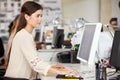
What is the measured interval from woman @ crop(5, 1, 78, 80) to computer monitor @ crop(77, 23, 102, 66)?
24 centimetres

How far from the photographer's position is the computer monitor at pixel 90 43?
86.0 inches

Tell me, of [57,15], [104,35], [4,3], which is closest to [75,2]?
[57,15]

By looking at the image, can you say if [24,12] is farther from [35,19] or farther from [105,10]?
[105,10]

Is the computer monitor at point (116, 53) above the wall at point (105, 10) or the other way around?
the other way around

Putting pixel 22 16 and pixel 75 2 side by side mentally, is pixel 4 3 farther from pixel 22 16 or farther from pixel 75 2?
pixel 22 16

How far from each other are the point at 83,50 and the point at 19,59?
1.86ft

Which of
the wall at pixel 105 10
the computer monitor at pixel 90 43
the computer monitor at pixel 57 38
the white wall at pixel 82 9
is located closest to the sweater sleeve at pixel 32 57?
the computer monitor at pixel 90 43

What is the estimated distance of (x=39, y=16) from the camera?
2305 millimetres

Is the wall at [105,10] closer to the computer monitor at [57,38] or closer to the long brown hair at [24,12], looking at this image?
the computer monitor at [57,38]

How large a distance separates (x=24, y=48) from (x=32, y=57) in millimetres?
107

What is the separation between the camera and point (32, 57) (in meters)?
2.13

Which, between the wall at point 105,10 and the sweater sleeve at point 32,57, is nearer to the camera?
the sweater sleeve at point 32,57

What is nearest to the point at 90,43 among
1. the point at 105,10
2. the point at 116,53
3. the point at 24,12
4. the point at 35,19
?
the point at 116,53

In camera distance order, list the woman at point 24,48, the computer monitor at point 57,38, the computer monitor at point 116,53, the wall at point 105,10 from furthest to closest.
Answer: the wall at point 105,10
the computer monitor at point 57,38
the woman at point 24,48
the computer monitor at point 116,53
